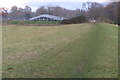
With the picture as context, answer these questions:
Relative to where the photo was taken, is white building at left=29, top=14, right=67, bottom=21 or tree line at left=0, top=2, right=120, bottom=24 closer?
tree line at left=0, top=2, right=120, bottom=24

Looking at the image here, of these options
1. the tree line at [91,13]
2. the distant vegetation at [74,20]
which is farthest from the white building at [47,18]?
the distant vegetation at [74,20]

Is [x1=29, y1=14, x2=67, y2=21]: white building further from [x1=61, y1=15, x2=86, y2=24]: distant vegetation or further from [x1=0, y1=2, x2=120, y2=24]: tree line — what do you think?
[x1=61, y1=15, x2=86, y2=24]: distant vegetation

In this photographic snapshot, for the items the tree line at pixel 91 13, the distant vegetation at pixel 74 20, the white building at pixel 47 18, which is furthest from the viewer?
the white building at pixel 47 18

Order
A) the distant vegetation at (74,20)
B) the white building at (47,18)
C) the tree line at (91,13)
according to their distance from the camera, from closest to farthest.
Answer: the tree line at (91,13), the distant vegetation at (74,20), the white building at (47,18)

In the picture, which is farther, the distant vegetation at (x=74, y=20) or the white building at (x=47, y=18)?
the white building at (x=47, y=18)

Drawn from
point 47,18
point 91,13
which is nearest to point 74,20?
point 91,13

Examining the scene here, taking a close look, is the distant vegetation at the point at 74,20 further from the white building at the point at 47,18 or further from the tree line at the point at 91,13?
the white building at the point at 47,18

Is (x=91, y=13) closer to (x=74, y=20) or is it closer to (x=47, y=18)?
(x=74, y=20)

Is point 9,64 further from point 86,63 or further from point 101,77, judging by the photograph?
point 101,77

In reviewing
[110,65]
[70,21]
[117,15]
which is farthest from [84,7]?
[110,65]

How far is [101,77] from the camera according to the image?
465cm

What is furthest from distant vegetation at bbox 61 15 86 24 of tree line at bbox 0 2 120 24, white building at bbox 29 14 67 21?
white building at bbox 29 14 67 21

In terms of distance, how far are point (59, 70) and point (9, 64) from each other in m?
1.41

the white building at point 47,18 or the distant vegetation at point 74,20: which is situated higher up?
the white building at point 47,18
